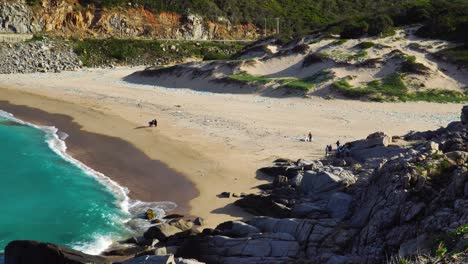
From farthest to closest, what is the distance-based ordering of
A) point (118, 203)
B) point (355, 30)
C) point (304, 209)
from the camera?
1. point (355, 30)
2. point (118, 203)
3. point (304, 209)

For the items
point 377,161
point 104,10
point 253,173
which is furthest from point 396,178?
point 104,10

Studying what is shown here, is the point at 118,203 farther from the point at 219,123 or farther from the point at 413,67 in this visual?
the point at 413,67

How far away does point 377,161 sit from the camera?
2359 cm

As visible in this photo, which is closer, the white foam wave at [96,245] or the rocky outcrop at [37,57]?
the white foam wave at [96,245]

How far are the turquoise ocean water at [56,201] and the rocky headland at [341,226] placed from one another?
174 cm

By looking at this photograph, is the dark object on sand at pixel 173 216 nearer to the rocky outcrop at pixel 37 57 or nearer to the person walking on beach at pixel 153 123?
the person walking on beach at pixel 153 123

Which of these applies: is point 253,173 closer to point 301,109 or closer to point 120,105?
point 301,109

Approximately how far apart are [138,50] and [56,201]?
6263cm

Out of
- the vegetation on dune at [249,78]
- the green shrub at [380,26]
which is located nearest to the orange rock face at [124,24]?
the vegetation on dune at [249,78]

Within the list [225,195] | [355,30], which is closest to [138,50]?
[355,30]

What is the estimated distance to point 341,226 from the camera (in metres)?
15.3

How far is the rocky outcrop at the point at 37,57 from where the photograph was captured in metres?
72.3

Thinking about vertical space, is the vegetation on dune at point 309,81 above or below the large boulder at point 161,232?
above

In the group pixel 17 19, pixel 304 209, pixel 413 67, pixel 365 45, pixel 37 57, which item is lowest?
pixel 304 209
